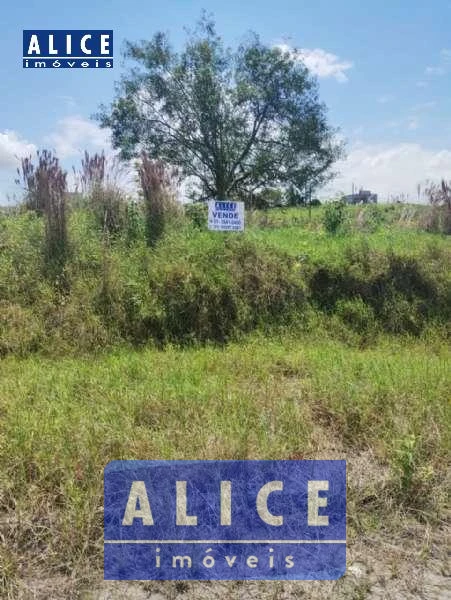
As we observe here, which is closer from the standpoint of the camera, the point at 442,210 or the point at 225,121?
the point at 442,210

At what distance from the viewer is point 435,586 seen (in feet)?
6.38

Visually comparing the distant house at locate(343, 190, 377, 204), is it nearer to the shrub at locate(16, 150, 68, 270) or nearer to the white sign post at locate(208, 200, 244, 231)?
the white sign post at locate(208, 200, 244, 231)

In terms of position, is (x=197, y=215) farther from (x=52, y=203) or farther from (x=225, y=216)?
(x=52, y=203)

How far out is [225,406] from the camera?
3.04 metres

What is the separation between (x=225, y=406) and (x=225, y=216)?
3.39 metres

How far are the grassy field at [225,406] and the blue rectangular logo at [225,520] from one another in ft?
0.23

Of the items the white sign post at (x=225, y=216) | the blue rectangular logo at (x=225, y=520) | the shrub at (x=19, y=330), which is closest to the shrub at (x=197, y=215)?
the white sign post at (x=225, y=216)

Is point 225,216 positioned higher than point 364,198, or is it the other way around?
point 364,198

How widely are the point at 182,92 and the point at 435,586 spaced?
15.7 m

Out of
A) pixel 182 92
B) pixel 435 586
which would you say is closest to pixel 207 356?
pixel 435 586

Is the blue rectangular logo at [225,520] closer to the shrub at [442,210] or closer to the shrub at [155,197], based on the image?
the shrub at [155,197]

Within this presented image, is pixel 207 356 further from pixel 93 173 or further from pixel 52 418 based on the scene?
pixel 93 173

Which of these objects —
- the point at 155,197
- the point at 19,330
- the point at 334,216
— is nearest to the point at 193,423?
the point at 19,330

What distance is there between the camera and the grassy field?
2039 millimetres
